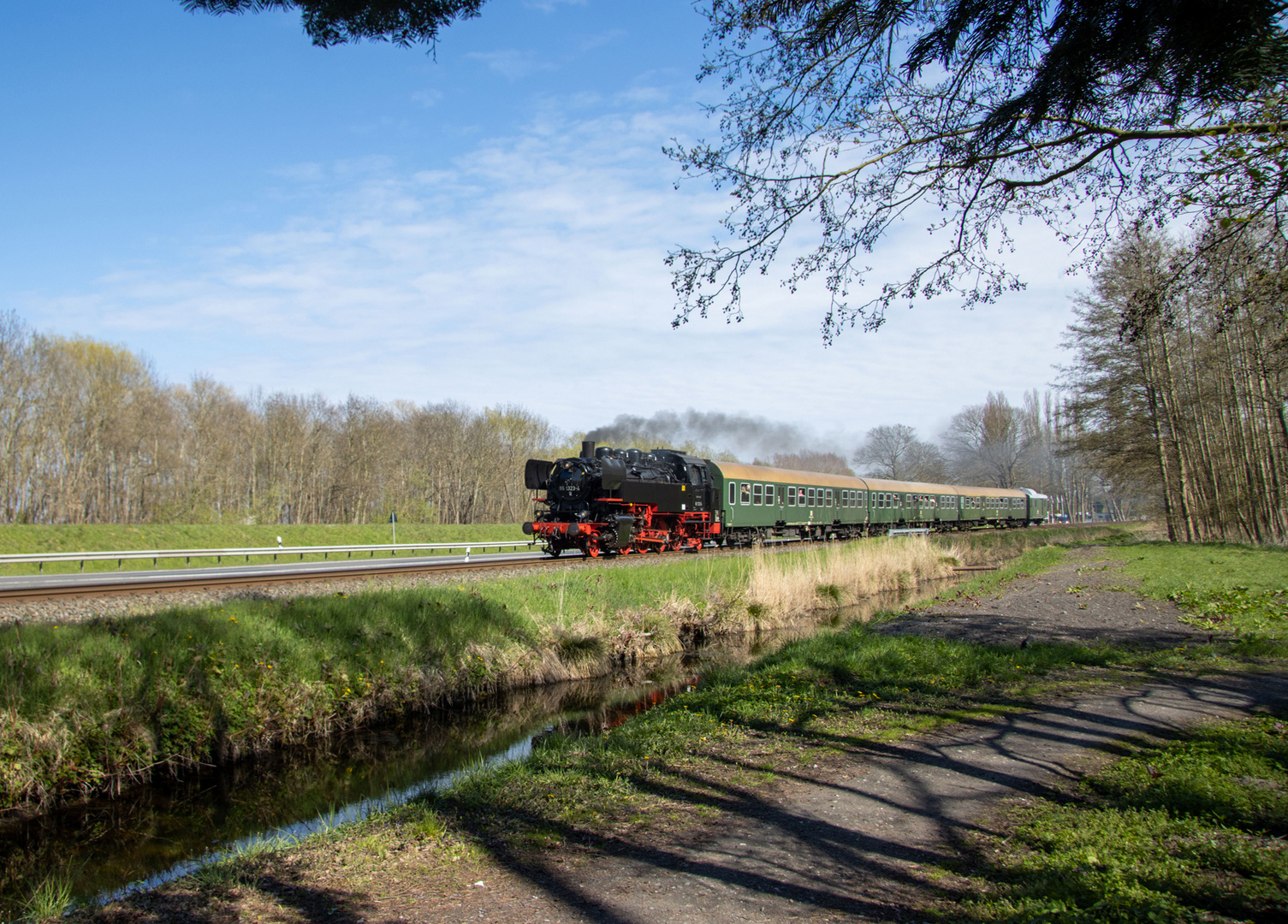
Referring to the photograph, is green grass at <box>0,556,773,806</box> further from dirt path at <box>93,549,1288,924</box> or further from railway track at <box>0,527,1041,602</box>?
dirt path at <box>93,549,1288,924</box>

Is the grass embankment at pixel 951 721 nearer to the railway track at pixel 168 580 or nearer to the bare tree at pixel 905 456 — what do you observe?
the railway track at pixel 168 580

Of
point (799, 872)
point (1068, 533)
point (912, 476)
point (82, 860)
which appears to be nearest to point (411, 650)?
point (82, 860)

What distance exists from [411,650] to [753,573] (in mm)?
8551

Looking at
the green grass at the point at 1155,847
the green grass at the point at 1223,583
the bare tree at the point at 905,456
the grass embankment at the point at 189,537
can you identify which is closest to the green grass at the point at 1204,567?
the green grass at the point at 1223,583

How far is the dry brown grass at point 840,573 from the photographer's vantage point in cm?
1650

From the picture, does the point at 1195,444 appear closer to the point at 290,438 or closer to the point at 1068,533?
the point at 1068,533

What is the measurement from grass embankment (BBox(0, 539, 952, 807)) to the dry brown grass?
3.42ft

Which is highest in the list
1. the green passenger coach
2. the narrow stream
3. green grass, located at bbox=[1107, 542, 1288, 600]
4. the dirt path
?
the green passenger coach

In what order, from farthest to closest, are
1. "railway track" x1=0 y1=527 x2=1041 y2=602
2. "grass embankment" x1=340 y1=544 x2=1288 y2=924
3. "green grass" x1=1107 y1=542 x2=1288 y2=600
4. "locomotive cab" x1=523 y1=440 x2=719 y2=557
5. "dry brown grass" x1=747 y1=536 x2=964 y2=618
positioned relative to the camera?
"locomotive cab" x1=523 y1=440 x2=719 y2=557 < "dry brown grass" x1=747 y1=536 x2=964 y2=618 < "green grass" x1=1107 y1=542 x2=1288 y2=600 < "railway track" x1=0 y1=527 x2=1041 y2=602 < "grass embankment" x1=340 y1=544 x2=1288 y2=924

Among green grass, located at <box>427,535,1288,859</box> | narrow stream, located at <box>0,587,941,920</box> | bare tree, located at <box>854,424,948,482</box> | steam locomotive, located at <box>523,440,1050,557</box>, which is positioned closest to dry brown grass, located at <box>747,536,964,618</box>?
steam locomotive, located at <box>523,440,1050,557</box>

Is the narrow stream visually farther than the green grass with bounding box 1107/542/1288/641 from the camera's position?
No

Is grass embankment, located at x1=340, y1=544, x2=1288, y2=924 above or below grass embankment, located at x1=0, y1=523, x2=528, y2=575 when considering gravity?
below

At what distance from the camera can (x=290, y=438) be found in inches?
1877

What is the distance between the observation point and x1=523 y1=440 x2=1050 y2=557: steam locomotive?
2139cm
